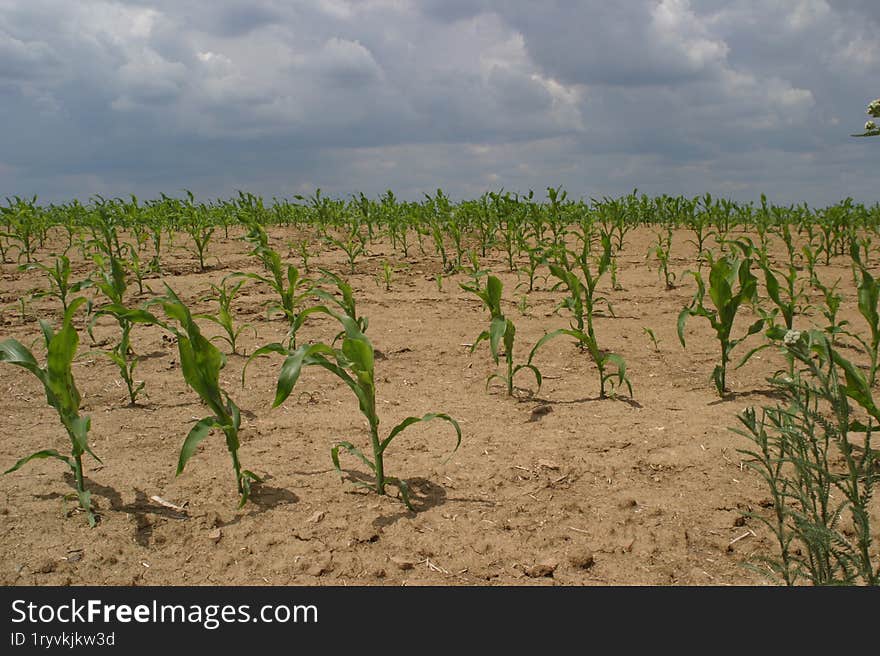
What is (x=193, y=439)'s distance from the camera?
7.04 ft

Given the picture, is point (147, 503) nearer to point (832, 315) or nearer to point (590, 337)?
point (590, 337)

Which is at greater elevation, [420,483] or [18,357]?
[18,357]

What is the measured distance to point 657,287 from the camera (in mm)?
6297

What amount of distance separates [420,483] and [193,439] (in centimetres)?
84

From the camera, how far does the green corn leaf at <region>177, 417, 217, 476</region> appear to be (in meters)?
2.09

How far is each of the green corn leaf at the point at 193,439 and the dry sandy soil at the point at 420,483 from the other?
0.25 meters

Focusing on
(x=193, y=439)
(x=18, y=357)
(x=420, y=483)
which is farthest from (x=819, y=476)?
(x=18, y=357)

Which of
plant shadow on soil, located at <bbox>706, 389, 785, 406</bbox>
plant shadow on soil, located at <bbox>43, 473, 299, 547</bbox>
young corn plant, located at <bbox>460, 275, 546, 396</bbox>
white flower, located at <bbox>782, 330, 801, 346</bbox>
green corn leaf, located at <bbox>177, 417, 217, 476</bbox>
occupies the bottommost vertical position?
plant shadow on soil, located at <bbox>43, 473, 299, 547</bbox>

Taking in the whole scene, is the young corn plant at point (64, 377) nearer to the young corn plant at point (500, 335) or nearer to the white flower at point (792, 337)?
the young corn plant at point (500, 335)

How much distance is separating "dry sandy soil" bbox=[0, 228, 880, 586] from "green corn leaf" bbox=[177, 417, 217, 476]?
25 cm

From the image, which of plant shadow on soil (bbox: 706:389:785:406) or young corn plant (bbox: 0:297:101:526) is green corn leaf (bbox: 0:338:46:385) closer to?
young corn plant (bbox: 0:297:101:526)

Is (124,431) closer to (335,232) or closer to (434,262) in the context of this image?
(434,262)

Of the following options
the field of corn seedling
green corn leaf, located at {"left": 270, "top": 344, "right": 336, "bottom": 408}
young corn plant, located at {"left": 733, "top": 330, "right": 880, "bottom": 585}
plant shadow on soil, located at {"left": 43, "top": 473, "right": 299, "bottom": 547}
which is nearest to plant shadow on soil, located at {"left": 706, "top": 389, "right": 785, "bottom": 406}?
the field of corn seedling

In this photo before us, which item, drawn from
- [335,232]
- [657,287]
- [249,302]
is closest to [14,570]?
Result: [249,302]
